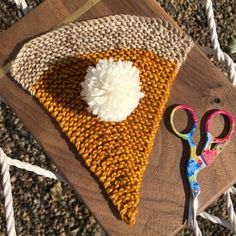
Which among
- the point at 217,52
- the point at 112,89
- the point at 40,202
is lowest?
the point at 40,202

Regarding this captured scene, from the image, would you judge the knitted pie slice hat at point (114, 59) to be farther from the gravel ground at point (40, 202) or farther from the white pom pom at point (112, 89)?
the gravel ground at point (40, 202)

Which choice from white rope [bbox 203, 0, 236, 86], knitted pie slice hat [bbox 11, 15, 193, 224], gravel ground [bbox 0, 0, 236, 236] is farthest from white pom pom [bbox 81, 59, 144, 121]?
gravel ground [bbox 0, 0, 236, 236]

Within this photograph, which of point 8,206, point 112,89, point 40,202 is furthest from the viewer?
point 40,202

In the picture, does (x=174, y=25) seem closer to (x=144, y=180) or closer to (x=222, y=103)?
(x=222, y=103)

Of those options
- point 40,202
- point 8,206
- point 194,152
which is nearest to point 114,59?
point 194,152

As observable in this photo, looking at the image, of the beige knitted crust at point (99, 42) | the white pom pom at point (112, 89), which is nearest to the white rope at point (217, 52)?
the beige knitted crust at point (99, 42)

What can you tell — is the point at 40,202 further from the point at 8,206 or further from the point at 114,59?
the point at 114,59

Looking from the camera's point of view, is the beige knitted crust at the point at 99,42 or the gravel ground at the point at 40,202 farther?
the gravel ground at the point at 40,202

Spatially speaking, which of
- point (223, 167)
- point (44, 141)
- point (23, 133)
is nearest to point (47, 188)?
point (23, 133)

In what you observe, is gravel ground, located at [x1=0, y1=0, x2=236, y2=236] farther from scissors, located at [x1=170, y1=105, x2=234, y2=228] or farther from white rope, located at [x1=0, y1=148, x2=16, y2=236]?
scissors, located at [x1=170, y1=105, x2=234, y2=228]
